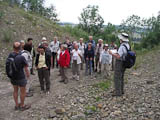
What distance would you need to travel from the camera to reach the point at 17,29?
1425cm

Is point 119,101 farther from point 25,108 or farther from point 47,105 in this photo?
point 25,108

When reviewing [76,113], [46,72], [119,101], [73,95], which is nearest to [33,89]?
[46,72]

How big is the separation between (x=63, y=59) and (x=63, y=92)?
1.34 metres

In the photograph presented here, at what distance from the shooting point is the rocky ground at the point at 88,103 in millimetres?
4855

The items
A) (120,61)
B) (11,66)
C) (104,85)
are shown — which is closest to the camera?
(11,66)

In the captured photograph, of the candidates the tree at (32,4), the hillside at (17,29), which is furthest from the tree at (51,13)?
the hillside at (17,29)

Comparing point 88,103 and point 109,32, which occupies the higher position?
point 109,32

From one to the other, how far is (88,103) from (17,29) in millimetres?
10713

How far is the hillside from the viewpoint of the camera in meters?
12.3

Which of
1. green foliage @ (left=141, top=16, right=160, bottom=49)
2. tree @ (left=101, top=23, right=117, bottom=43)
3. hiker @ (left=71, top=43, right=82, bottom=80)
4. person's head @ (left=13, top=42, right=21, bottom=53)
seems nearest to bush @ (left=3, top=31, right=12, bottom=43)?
hiker @ (left=71, top=43, right=82, bottom=80)

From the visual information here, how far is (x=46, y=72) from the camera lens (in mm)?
6266

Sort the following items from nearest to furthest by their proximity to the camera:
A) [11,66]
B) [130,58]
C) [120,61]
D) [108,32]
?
[11,66], [130,58], [120,61], [108,32]

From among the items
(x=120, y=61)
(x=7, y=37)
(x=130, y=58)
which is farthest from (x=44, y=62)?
(x=7, y=37)

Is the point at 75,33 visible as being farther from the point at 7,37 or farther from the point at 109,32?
the point at 109,32
